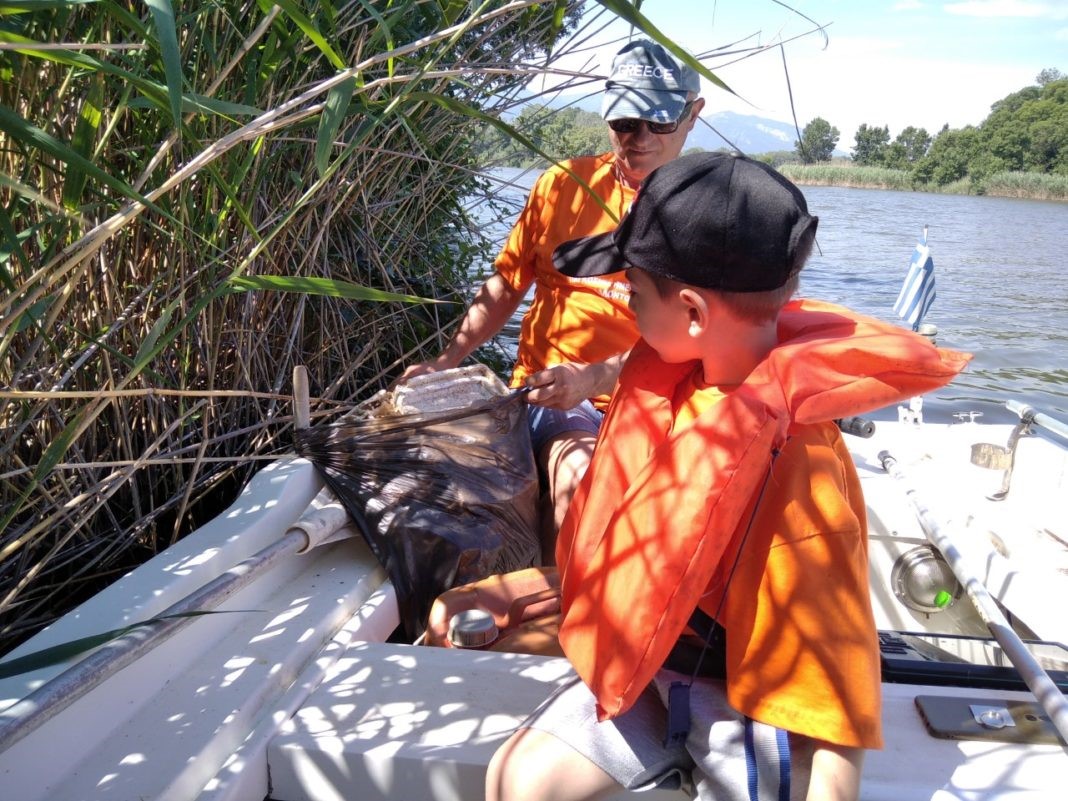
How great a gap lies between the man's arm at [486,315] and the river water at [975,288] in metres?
0.60

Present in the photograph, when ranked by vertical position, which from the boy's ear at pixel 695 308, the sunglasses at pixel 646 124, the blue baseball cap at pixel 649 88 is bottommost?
the boy's ear at pixel 695 308

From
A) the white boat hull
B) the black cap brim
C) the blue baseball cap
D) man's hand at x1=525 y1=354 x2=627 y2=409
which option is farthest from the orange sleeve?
the blue baseball cap

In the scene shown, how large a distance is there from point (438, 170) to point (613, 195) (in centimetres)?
120

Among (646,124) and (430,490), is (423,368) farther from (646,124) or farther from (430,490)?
(646,124)

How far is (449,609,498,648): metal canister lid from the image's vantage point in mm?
1827

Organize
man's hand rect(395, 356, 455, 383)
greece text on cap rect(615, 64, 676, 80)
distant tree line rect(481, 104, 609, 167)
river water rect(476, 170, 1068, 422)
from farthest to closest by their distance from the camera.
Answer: river water rect(476, 170, 1068, 422) → distant tree line rect(481, 104, 609, 167) → greece text on cap rect(615, 64, 676, 80) → man's hand rect(395, 356, 455, 383)

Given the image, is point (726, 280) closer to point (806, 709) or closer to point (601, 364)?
point (806, 709)

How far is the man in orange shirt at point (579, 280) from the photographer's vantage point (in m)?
2.47

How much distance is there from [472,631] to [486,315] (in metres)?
1.23

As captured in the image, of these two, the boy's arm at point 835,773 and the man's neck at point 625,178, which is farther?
the man's neck at point 625,178

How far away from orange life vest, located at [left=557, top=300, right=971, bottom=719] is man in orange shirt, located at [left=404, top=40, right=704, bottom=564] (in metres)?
0.99

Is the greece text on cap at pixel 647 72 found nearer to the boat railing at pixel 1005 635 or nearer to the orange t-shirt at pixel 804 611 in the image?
the boat railing at pixel 1005 635

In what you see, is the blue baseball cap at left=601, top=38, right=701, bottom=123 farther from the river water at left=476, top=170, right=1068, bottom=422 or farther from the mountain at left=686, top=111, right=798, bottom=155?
the river water at left=476, top=170, right=1068, bottom=422

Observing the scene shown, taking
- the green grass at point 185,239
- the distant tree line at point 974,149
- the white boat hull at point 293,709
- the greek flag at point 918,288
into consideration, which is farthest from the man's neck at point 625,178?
the distant tree line at point 974,149
